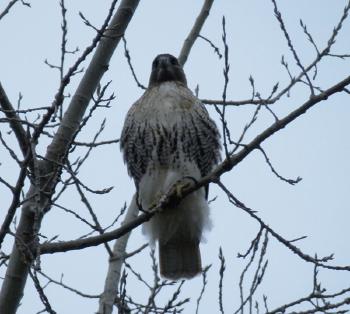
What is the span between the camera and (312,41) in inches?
152

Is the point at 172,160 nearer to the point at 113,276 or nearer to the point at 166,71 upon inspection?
the point at 113,276

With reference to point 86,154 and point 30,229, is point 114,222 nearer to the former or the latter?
point 86,154

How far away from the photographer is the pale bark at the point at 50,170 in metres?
3.07

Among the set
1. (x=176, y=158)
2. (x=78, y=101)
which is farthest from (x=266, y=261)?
(x=78, y=101)

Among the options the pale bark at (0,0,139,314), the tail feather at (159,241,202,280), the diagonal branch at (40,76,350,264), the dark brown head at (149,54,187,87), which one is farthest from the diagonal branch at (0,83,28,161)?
the dark brown head at (149,54,187,87)

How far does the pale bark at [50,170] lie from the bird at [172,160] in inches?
39.4

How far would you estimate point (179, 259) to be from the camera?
5.15 m

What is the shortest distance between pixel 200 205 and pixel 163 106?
2.71 ft

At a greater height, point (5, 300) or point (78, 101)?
point (78, 101)

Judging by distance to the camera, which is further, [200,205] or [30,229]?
[200,205]

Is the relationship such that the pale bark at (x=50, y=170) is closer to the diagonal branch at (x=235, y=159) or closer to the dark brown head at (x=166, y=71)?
the diagonal branch at (x=235, y=159)

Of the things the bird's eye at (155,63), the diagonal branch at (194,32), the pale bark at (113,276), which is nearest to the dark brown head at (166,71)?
the bird's eye at (155,63)

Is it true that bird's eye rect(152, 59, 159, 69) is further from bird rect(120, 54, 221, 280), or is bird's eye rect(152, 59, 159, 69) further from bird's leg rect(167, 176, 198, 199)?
bird's leg rect(167, 176, 198, 199)

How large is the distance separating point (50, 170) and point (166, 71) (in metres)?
2.36
